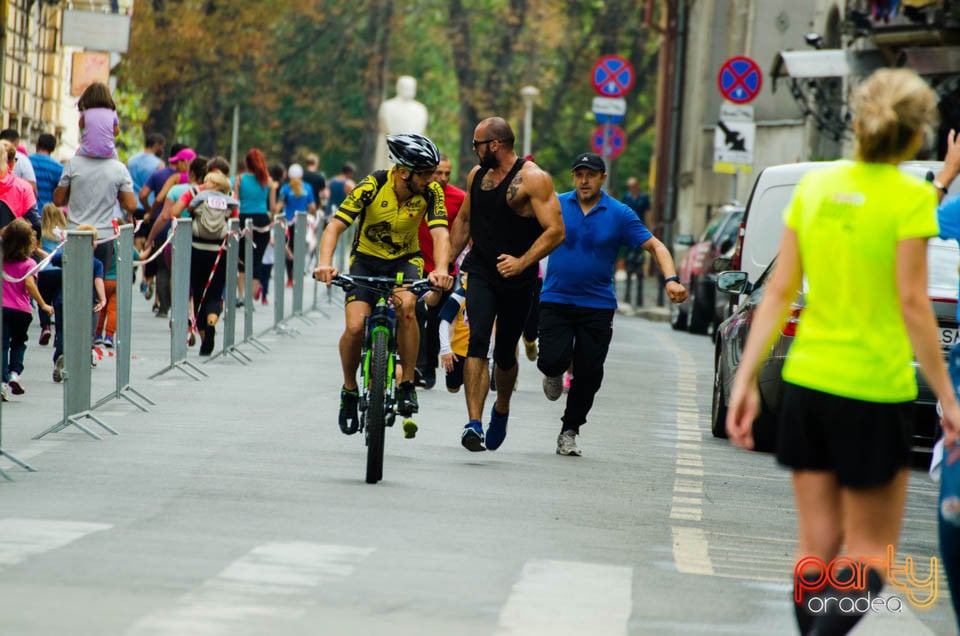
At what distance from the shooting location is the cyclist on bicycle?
35.3 feet

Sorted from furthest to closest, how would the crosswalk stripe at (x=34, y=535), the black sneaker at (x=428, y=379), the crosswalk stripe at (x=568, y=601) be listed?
the black sneaker at (x=428, y=379) < the crosswalk stripe at (x=34, y=535) < the crosswalk stripe at (x=568, y=601)

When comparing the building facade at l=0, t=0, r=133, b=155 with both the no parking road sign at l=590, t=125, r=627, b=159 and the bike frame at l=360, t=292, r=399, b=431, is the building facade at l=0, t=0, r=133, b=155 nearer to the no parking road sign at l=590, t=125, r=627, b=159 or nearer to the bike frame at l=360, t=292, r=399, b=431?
the no parking road sign at l=590, t=125, r=627, b=159

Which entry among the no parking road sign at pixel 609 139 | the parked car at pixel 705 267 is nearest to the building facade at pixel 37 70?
the no parking road sign at pixel 609 139

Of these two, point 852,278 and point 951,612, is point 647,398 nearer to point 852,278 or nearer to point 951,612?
point 951,612

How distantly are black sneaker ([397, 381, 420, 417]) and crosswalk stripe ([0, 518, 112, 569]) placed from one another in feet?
8.85

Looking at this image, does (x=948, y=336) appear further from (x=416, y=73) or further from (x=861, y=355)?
(x=416, y=73)

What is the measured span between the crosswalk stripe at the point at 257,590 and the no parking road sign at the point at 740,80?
20398 millimetres

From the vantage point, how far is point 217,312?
17562 mm

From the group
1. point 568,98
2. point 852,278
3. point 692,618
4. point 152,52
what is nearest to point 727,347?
point 692,618

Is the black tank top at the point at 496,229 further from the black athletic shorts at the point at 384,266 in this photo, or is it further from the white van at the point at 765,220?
the white van at the point at 765,220

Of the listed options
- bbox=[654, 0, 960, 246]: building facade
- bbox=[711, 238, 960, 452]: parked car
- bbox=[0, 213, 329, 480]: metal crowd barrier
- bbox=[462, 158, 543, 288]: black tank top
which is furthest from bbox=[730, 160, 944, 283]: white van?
bbox=[654, 0, 960, 246]: building facade

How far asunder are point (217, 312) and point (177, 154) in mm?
5451

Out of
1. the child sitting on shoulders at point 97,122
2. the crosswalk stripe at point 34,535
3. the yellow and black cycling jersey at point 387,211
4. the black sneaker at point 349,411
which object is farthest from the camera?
the child sitting on shoulders at point 97,122

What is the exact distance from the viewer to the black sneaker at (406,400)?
420 inches
